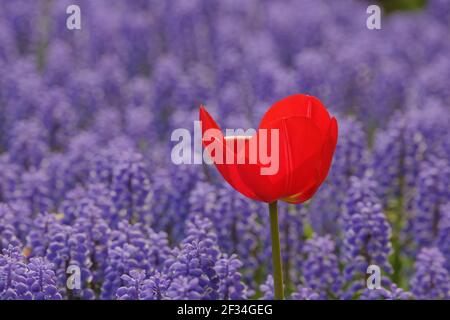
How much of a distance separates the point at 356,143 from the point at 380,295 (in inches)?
79.9

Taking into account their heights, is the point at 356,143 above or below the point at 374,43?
below

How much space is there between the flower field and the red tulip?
0.46m

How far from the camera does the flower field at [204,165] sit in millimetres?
3996

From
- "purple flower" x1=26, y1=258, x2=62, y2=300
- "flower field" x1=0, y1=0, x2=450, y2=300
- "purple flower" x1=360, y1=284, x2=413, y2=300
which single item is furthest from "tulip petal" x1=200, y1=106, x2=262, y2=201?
"purple flower" x1=360, y1=284, x2=413, y2=300

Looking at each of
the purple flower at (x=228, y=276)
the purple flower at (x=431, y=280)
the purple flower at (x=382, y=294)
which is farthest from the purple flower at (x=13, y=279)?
the purple flower at (x=431, y=280)

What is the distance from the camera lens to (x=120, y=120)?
287 inches

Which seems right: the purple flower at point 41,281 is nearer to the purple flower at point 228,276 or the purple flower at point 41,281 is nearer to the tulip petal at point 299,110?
the purple flower at point 228,276

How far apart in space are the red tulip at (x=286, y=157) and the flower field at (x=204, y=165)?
46cm

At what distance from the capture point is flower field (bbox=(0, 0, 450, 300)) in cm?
400

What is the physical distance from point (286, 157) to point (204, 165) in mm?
2776

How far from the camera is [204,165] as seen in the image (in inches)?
225

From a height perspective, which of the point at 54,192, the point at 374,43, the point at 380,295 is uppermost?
the point at 374,43
